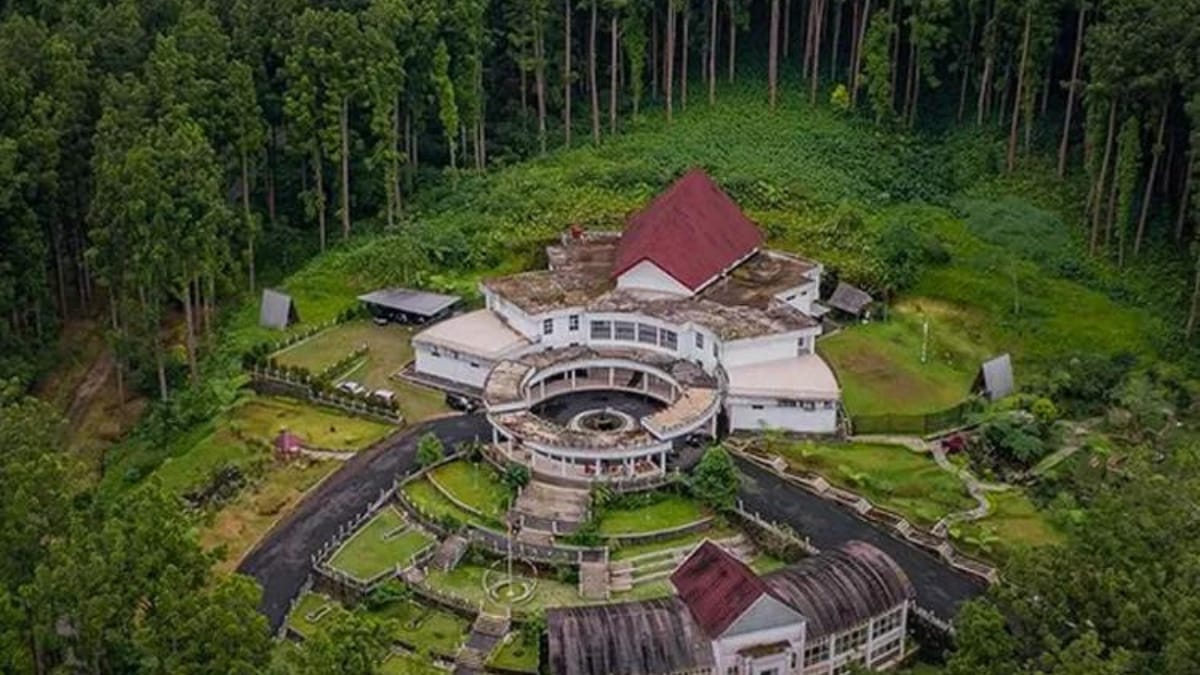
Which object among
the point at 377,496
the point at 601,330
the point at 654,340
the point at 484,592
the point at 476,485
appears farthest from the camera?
the point at 601,330

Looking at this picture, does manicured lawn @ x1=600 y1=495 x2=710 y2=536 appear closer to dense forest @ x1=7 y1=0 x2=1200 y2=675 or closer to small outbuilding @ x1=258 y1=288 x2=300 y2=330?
dense forest @ x1=7 y1=0 x2=1200 y2=675

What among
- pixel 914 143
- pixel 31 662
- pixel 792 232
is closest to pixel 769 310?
pixel 792 232

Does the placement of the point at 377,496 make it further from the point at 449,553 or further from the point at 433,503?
the point at 449,553

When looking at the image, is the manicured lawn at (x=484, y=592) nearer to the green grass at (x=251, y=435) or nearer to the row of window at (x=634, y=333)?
the green grass at (x=251, y=435)

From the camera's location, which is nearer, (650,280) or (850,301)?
(650,280)

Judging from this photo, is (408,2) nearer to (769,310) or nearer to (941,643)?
(769,310)

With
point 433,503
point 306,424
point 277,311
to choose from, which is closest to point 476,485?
point 433,503
